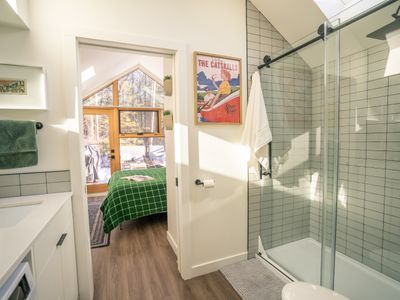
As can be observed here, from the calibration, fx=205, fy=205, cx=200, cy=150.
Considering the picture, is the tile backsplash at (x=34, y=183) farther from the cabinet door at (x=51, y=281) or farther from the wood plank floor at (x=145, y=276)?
the wood plank floor at (x=145, y=276)

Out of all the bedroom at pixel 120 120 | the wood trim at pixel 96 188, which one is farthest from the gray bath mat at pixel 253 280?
the wood trim at pixel 96 188

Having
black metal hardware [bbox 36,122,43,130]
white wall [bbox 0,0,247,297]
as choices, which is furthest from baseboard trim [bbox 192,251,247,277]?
black metal hardware [bbox 36,122,43,130]

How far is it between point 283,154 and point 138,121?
12.6ft

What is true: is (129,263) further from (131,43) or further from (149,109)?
(149,109)

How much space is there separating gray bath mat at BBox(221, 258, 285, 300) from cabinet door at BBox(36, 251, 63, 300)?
1365mm

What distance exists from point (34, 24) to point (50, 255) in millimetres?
1507

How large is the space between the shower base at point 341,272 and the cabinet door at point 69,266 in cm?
175

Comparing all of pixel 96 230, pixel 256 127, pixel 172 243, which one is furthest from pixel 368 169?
pixel 96 230

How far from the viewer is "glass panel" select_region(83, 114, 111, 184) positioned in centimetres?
470

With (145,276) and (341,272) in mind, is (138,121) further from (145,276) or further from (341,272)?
(341,272)

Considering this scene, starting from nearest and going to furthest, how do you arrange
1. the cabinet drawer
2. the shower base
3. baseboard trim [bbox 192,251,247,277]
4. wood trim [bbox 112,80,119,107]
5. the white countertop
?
the white countertop, the cabinet drawer, the shower base, baseboard trim [bbox 192,251,247,277], wood trim [bbox 112,80,119,107]

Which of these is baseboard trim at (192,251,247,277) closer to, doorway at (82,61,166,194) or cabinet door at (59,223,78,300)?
cabinet door at (59,223,78,300)

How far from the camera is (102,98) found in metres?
4.77

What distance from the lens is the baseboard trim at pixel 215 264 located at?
1971mm
